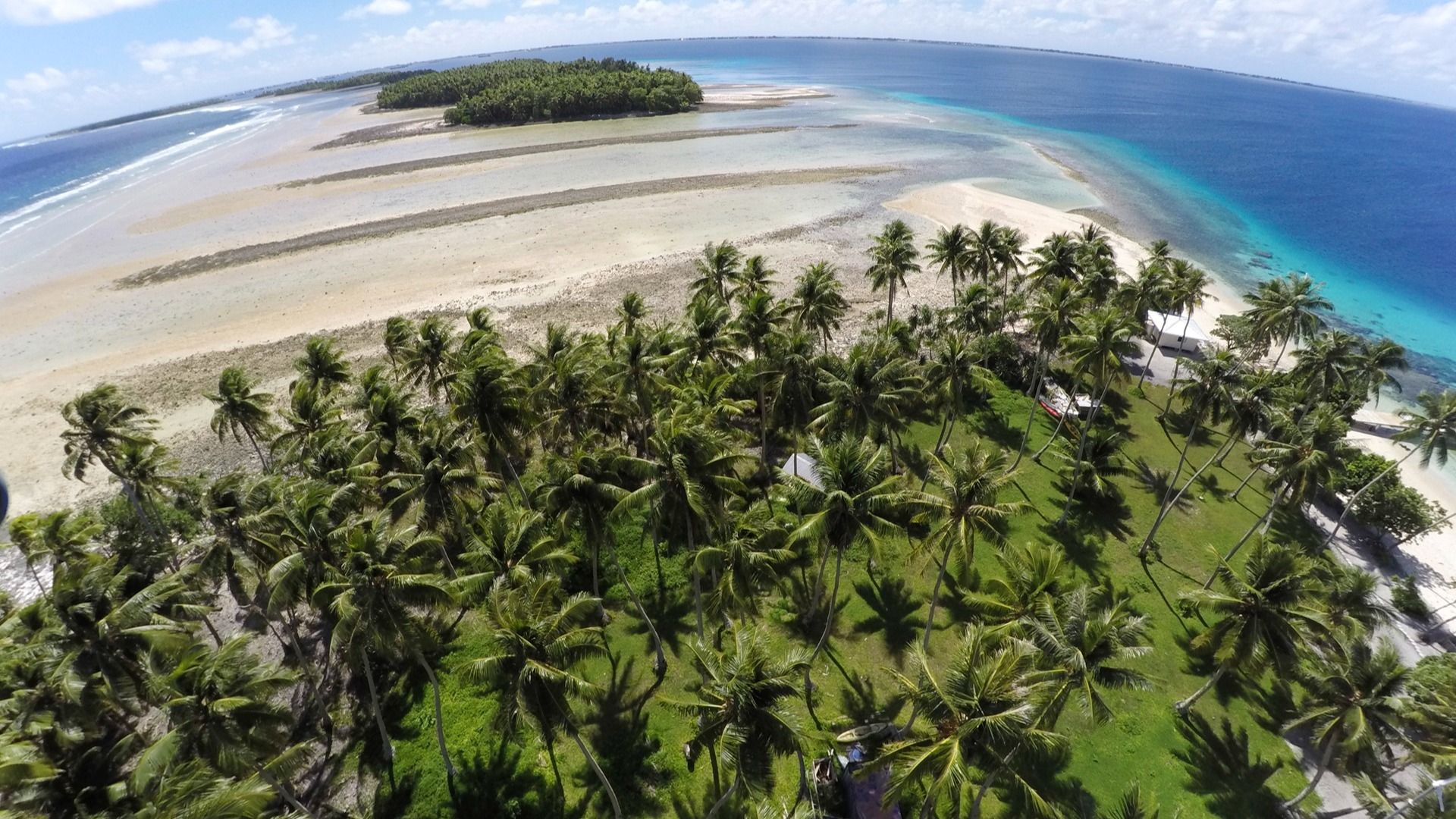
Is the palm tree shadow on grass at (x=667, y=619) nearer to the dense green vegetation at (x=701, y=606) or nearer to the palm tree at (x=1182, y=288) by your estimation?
the dense green vegetation at (x=701, y=606)

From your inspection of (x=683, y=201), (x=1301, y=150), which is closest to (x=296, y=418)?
(x=683, y=201)

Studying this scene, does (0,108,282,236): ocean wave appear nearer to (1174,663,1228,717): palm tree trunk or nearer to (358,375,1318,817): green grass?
(358,375,1318,817): green grass

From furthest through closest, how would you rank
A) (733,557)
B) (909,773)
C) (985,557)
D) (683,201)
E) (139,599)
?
(683,201) → (985,557) → (733,557) → (139,599) → (909,773)

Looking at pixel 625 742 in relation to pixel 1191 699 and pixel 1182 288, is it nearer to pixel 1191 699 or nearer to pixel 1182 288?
pixel 1191 699

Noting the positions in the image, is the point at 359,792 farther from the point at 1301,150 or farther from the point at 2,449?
the point at 1301,150

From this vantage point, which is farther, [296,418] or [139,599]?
[296,418]

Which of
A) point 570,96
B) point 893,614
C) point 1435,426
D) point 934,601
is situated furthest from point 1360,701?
point 570,96
